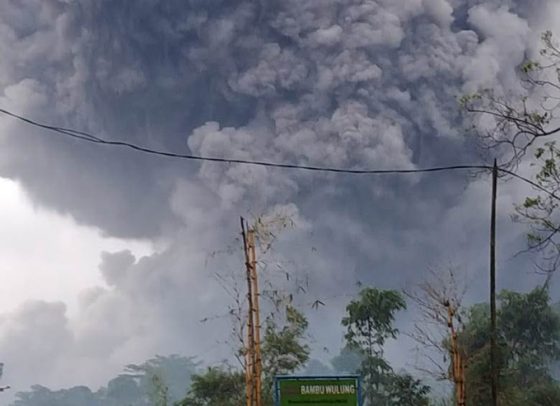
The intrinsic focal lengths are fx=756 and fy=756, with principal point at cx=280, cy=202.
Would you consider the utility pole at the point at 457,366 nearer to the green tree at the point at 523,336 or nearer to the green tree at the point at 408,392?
the green tree at the point at 523,336

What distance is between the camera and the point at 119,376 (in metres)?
174

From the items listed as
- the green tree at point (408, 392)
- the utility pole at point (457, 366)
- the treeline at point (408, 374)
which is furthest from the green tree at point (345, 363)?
the utility pole at point (457, 366)

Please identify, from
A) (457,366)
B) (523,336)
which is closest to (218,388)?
(523,336)

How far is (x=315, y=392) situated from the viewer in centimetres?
1634

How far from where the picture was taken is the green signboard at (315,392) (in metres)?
16.3

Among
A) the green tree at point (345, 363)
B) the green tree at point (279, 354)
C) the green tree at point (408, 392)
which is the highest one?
the green tree at point (345, 363)

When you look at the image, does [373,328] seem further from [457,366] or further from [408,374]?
[457,366]

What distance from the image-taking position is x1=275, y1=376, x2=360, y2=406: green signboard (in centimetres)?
1631

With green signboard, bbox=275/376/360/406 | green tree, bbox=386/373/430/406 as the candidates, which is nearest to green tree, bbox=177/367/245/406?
green tree, bbox=386/373/430/406

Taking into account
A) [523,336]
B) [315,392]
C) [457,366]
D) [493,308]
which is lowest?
[315,392]

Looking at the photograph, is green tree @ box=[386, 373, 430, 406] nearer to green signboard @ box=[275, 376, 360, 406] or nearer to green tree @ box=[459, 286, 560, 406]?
green tree @ box=[459, 286, 560, 406]

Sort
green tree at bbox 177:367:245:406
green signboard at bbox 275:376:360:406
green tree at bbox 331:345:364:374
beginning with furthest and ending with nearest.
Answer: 1. green tree at bbox 331:345:364:374
2. green tree at bbox 177:367:245:406
3. green signboard at bbox 275:376:360:406

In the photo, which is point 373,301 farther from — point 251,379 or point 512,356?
point 251,379

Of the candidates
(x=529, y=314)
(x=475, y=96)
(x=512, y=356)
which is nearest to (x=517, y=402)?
(x=512, y=356)
